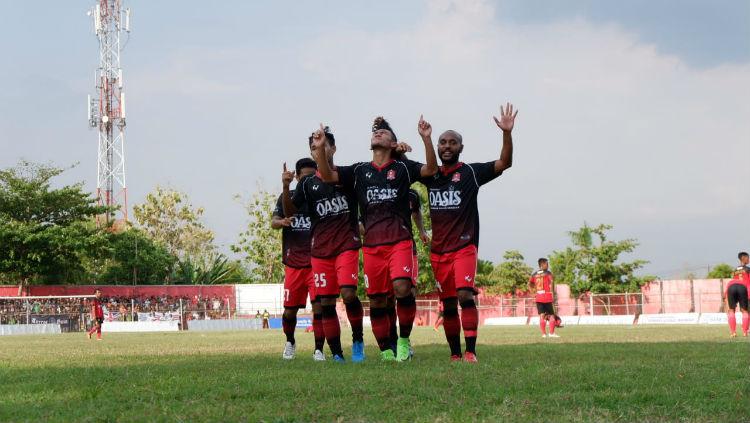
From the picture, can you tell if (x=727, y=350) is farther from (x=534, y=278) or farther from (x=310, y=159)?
(x=534, y=278)

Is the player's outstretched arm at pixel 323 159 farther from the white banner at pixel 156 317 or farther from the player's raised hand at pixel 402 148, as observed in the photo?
the white banner at pixel 156 317

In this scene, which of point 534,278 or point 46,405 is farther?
point 534,278

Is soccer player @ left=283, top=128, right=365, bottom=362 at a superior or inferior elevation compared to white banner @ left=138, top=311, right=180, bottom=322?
superior

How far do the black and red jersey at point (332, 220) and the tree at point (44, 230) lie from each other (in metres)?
47.5

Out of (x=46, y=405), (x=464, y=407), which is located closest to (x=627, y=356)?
(x=464, y=407)

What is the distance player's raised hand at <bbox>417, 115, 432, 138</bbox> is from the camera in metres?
9.49

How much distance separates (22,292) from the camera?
5606 centimetres

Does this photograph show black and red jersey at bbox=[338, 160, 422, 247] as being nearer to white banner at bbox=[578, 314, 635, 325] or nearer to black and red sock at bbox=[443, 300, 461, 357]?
black and red sock at bbox=[443, 300, 461, 357]

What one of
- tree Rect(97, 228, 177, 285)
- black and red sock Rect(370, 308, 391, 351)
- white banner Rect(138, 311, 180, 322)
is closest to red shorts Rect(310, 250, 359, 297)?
black and red sock Rect(370, 308, 391, 351)

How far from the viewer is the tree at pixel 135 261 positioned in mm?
63531

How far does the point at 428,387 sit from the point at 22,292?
54.6 meters

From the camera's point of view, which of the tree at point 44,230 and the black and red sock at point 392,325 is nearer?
the black and red sock at point 392,325

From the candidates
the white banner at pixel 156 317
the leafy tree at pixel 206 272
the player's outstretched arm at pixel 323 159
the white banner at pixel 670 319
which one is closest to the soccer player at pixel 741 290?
the player's outstretched arm at pixel 323 159

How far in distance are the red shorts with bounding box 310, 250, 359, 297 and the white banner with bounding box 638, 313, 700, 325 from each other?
3394 centimetres
